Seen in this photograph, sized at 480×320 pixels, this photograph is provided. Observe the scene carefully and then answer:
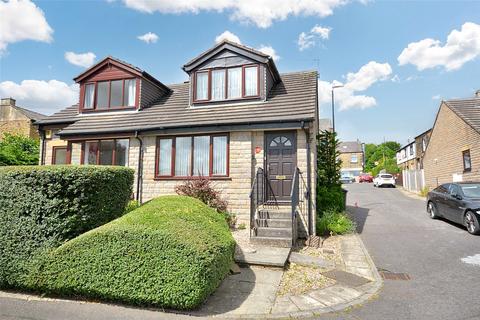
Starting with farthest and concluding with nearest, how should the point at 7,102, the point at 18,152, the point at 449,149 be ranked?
the point at 7,102
the point at 18,152
the point at 449,149

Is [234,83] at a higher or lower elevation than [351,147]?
lower

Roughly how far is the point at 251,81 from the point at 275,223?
583cm

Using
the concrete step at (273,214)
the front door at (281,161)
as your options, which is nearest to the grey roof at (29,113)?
the front door at (281,161)

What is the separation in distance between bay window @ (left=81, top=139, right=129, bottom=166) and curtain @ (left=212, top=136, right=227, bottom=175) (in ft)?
12.4

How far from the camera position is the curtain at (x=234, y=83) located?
11641 mm

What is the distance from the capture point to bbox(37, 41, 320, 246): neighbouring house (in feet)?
31.4

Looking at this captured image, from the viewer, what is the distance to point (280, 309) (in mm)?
4793

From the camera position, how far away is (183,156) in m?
11.2

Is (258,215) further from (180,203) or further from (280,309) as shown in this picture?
(280,309)

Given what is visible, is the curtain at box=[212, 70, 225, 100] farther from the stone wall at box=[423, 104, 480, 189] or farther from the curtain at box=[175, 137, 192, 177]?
the stone wall at box=[423, 104, 480, 189]

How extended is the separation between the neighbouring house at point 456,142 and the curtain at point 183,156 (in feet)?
53.2

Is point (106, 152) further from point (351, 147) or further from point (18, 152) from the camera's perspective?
point (351, 147)

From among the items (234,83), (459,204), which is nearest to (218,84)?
(234,83)

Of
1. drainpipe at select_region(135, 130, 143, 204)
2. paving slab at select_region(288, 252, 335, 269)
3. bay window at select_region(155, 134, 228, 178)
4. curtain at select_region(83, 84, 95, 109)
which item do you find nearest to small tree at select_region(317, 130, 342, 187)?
bay window at select_region(155, 134, 228, 178)
